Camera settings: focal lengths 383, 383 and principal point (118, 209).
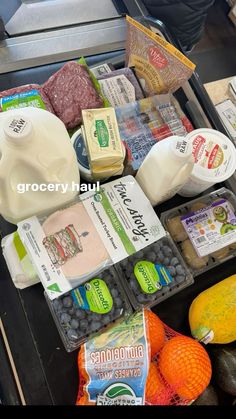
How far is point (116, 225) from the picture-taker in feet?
2.59

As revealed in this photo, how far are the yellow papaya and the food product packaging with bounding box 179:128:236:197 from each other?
243 millimetres

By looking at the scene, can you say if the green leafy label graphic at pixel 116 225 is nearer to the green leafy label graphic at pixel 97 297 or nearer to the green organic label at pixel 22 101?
the green leafy label graphic at pixel 97 297

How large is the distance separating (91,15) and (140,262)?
869 millimetres

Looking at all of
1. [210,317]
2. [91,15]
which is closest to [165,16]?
[91,15]

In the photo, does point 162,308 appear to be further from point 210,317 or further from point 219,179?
point 219,179

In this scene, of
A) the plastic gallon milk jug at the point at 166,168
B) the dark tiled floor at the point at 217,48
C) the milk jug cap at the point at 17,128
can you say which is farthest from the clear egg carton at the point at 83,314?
the dark tiled floor at the point at 217,48

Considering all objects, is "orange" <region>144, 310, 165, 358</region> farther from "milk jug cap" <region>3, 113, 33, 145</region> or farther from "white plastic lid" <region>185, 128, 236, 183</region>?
"milk jug cap" <region>3, 113, 33, 145</region>

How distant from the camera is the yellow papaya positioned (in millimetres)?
846

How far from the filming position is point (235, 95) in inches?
59.7

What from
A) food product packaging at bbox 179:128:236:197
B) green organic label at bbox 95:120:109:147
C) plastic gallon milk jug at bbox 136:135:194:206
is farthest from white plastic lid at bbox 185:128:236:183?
green organic label at bbox 95:120:109:147

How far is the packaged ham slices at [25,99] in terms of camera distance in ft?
2.93

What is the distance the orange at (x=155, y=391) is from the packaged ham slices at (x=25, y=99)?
640 mm

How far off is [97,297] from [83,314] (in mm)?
44
